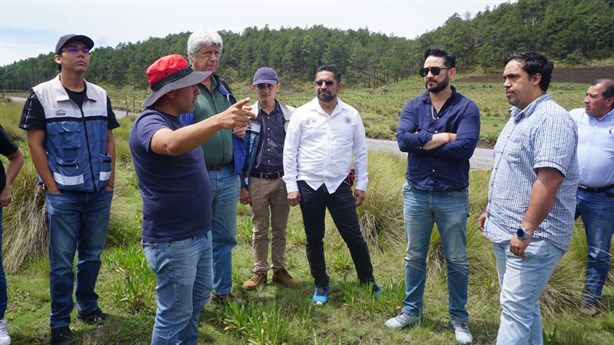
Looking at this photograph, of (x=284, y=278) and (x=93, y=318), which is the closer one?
(x=93, y=318)

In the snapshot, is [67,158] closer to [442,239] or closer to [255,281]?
[255,281]

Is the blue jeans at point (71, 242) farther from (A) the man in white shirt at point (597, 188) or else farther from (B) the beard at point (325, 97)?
(A) the man in white shirt at point (597, 188)

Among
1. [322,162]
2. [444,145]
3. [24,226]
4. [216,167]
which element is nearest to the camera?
[444,145]

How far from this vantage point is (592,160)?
149 inches

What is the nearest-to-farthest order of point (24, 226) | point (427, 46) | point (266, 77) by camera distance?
point (266, 77) < point (24, 226) < point (427, 46)

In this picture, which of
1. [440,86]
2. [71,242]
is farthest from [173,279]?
[440,86]

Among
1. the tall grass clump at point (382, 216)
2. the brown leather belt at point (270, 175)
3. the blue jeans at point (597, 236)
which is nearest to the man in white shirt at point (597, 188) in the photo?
the blue jeans at point (597, 236)

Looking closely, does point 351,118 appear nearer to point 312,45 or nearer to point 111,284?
point 111,284

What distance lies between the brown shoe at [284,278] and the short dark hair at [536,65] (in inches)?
116

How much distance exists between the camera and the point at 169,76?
2.28 m

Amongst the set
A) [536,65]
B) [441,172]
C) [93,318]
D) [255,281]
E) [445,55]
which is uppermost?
[445,55]

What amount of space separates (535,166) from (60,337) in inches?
137

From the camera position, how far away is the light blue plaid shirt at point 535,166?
7.42 ft

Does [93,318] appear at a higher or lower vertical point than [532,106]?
lower
